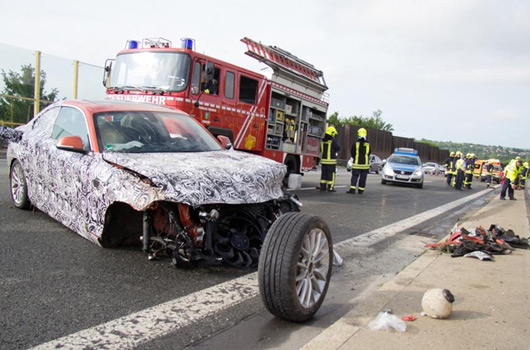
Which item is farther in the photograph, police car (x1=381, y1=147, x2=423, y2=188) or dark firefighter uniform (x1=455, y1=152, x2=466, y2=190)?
dark firefighter uniform (x1=455, y1=152, x2=466, y2=190)

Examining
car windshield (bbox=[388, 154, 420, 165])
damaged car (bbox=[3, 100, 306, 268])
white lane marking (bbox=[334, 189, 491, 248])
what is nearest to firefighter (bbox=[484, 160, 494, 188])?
car windshield (bbox=[388, 154, 420, 165])

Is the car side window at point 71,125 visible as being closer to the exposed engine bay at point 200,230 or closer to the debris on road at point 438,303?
the exposed engine bay at point 200,230

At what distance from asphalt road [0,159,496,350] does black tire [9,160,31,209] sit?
0.12 m

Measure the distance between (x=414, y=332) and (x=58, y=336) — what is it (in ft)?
7.43

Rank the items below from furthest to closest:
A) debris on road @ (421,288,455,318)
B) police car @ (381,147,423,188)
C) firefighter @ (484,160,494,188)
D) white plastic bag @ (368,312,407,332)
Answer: firefighter @ (484,160,494,188) → police car @ (381,147,423,188) → debris on road @ (421,288,455,318) → white plastic bag @ (368,312,407,332)

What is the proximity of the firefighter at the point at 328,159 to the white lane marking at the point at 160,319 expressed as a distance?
872 centimetres

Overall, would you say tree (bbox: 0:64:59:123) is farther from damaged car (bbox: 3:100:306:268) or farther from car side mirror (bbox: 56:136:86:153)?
car side mirror (bbox: 56:136:86:153)

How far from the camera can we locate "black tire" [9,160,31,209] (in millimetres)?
5758

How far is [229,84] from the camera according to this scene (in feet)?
31.7

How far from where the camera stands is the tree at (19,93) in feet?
50.1

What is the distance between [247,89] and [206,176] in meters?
6.83

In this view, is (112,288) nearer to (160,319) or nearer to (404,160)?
(160,319)

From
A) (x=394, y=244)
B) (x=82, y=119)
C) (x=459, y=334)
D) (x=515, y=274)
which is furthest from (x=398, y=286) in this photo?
(x=82, y=119)

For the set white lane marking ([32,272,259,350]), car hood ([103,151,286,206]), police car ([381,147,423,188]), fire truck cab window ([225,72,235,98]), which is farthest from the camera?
police car ([381,147,423,188])
